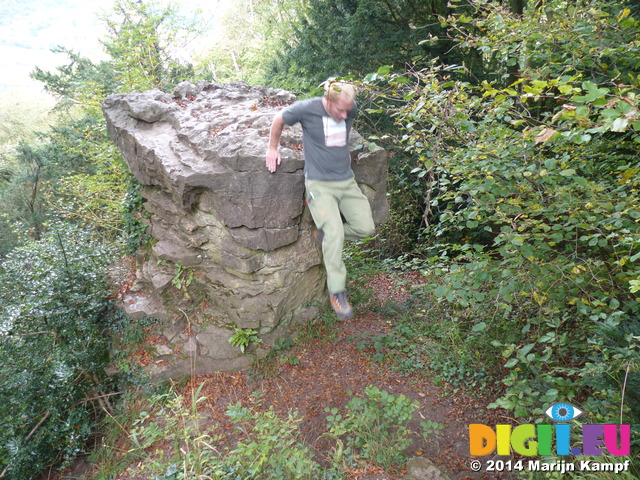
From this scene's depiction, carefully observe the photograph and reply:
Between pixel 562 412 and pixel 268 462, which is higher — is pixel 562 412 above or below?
above

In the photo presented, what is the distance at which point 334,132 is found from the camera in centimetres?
369

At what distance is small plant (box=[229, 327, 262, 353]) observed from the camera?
4.52m

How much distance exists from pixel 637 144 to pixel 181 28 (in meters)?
10.5

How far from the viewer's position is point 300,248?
4480 millimetres

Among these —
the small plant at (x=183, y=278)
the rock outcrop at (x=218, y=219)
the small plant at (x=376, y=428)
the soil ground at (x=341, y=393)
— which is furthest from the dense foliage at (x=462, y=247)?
the small plant at (x=183, y=278)

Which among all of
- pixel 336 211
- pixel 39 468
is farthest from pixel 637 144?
pixel 39 468

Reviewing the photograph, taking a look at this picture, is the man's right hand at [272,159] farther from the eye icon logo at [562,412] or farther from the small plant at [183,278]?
the eye icon logo at [562,412]

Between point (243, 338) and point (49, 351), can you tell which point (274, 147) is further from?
point (49, 351)

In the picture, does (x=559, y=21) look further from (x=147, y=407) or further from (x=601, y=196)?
(x=147, y=407)

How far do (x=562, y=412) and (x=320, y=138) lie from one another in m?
2.89

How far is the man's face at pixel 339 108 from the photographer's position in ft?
11.6
